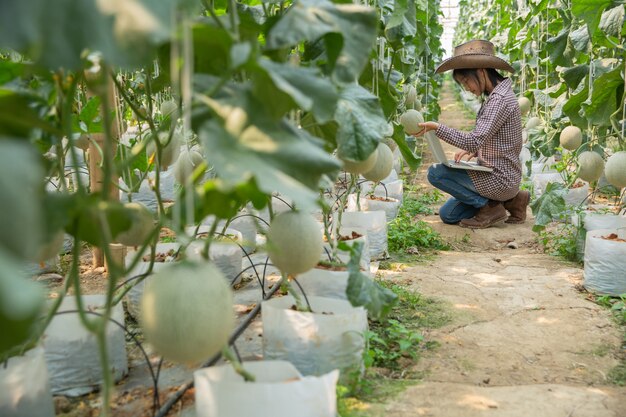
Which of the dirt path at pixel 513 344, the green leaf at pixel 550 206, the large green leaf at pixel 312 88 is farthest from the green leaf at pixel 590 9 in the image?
the large green leaf at pixel 312 88

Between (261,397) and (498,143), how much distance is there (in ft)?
13.0

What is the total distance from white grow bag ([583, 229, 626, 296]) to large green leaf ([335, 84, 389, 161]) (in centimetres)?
210

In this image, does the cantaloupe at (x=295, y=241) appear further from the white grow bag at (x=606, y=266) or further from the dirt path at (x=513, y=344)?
the white grow bag at (x=606, y=266)

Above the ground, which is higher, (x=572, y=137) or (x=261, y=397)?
(x=572, y=137)

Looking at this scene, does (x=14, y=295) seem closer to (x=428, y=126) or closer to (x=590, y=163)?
(x=590, y=163)

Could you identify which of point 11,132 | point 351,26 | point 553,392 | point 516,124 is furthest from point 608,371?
point 516,124

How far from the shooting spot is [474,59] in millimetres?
5082

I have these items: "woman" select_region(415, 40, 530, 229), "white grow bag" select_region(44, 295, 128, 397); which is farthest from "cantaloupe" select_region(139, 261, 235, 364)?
"woman" select_region(415, 40, 530, 229)

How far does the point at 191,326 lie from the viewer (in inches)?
50.8

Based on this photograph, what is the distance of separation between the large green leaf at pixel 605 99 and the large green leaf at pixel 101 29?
3.48 m

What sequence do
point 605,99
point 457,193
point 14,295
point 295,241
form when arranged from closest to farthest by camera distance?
1. point 14,295
2. point 295,241
3. point 605,99
4. point 457,193

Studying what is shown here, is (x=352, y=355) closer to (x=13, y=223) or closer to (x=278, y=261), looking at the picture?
(x=278, y=261)

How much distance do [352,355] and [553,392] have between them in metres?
0.74

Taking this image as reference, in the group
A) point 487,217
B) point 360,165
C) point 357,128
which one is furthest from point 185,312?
point 487,217
